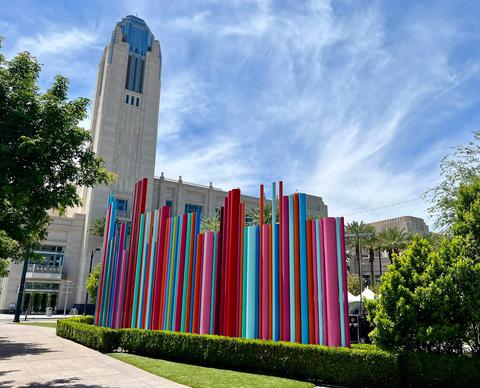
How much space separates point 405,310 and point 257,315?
5.72 metres

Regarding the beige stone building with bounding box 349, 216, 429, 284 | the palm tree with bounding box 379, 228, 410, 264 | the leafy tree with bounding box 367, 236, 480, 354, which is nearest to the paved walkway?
the leafy tree with bounding box 367, 236, 480, 354

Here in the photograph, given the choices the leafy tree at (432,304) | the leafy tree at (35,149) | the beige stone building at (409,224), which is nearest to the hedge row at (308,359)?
the leafy tree at (432,304)

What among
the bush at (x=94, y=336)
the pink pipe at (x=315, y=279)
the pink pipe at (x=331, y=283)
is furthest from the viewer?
the bush at (x=94, y=336)

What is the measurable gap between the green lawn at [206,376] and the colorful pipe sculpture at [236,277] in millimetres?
1914

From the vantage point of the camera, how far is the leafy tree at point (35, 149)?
864 centimetres

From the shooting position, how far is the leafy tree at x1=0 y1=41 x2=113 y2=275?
8.64 metres

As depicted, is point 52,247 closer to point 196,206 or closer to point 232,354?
point 196,206

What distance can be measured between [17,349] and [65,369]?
19.7 ft

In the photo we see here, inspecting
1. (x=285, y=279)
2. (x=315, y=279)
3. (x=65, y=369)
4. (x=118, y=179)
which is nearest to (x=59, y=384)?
(x=65, y=369)

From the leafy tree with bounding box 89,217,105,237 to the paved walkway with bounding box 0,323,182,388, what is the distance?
116 feet

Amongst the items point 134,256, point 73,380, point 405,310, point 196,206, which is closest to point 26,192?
point 73,380

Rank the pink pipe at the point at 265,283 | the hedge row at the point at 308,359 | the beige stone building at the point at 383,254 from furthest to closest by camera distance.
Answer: the beige stone building at the point at 383,254
the pink pipe at the point at 265,283
the hedge row at the point at 308,359

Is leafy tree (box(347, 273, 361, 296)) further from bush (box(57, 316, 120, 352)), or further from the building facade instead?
bush (box(57, 316, 120, 352))

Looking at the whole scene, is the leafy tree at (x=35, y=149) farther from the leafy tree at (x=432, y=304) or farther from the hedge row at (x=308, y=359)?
the leafy tree at (x=432, y=304)
